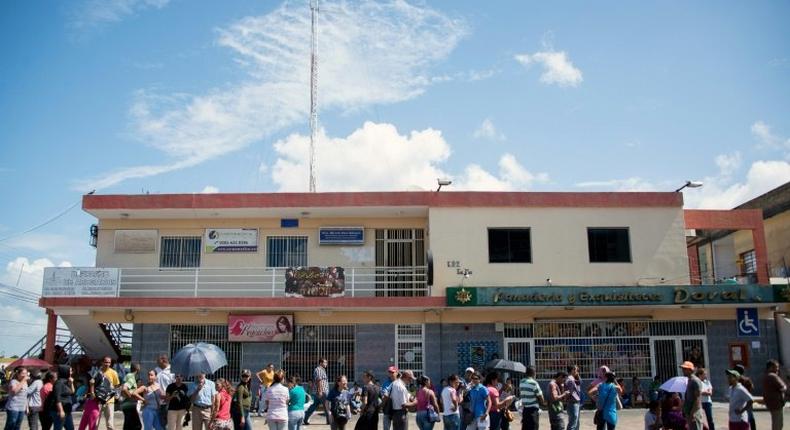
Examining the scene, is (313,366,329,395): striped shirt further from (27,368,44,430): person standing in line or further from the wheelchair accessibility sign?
the wheelchair accessibility sign

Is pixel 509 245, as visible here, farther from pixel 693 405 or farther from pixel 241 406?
pixel 241 406

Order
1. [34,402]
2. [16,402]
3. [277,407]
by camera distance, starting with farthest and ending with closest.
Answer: [34,402]
[16,402]
[277,407]

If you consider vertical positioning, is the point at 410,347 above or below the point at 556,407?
above

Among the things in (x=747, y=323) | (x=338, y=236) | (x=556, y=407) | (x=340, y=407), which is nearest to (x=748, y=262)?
(x=747, y=323)

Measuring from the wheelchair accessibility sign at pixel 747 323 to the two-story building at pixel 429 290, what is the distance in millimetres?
43

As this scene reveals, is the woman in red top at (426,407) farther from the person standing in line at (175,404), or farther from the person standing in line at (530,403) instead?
the person standing in line at (175,404)

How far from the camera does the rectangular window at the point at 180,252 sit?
23734mm

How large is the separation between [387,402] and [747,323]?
14.8 meters

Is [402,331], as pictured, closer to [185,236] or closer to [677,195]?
[185,236]

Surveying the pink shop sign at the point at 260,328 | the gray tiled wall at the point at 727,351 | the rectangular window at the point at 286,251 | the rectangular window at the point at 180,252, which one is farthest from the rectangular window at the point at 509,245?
the rectangular window at the point at 180,252

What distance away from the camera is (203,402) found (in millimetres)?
12664

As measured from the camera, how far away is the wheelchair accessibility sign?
74.8 feet

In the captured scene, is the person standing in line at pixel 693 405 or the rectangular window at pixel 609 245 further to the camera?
the rectangular window at pixel 609 245

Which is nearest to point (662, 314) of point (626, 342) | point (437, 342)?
point (626, 342)
